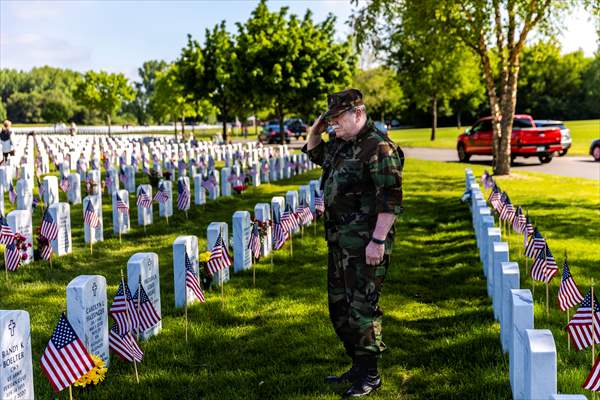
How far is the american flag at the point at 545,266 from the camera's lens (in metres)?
6.60

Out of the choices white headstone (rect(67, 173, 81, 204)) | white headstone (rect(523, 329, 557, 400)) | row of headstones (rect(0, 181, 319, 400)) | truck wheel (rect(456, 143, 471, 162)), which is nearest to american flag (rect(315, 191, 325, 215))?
row of headstones (rect(0, 181, 319, 400))

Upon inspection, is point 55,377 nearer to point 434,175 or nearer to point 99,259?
point 99,259

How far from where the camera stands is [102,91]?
62.8m

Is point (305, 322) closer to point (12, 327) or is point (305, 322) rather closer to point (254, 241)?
point (254, 241)

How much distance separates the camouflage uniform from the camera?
4.70 m

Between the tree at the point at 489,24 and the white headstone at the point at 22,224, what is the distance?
11.4 m

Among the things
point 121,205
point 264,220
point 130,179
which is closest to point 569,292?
point 264,220

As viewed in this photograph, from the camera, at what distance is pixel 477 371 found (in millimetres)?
5266

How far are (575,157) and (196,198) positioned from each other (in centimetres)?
1962

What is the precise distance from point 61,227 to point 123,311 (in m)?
5.35

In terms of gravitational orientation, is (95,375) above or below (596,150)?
below

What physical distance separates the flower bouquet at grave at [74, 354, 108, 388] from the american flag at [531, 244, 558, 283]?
407cm

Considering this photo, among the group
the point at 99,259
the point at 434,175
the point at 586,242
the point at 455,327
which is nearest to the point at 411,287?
the point at 455,327

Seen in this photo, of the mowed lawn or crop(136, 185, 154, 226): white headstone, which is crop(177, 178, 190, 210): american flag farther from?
the mowed lawn
